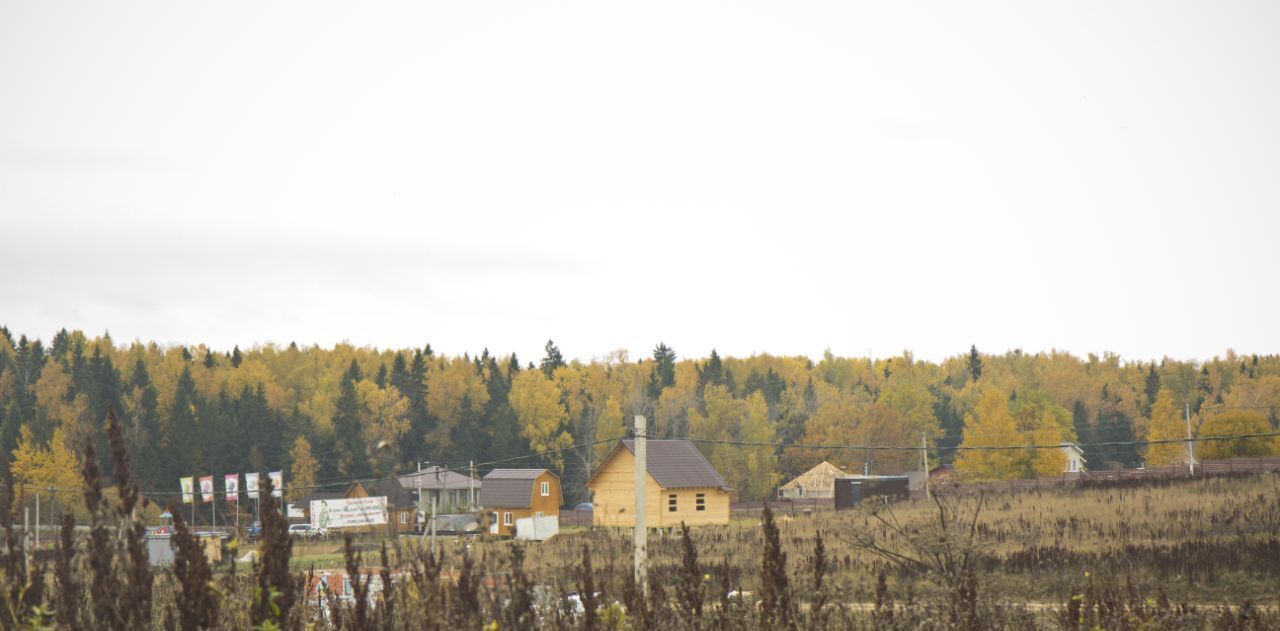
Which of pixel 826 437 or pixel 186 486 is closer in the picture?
pixel 186 486

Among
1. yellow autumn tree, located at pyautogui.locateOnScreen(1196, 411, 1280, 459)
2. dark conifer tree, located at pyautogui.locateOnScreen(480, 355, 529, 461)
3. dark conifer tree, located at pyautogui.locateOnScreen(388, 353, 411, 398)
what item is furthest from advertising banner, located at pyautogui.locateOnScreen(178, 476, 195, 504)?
yellow autumn tree, located at pyautogui.locateOnScreen(1196, 411, 1280, 459)

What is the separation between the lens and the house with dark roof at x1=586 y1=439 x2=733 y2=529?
44.6m

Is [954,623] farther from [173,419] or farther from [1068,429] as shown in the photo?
[1068,429]

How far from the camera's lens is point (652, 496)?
44500mm

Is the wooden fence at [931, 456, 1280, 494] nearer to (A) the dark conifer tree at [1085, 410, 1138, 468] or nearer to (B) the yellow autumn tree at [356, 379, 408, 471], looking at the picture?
(A) the dark conifer tree at [1085, 410, 1138, 468]

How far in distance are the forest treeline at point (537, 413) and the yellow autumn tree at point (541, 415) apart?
0.20 m

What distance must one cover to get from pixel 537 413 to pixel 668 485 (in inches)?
2121

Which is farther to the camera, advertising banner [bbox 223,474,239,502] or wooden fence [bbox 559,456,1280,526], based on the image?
wooden fence [bbox 559,456,1280,526]

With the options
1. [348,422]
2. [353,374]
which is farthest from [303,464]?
[353,374]

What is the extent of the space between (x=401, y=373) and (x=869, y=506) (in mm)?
90273

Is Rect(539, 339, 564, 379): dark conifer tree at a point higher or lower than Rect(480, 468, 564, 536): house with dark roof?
higher

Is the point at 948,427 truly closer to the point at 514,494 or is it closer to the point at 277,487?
the point at 514,494

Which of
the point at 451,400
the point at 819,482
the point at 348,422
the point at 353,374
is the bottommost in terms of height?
the point at 819,482

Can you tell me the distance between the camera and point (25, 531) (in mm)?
5449
